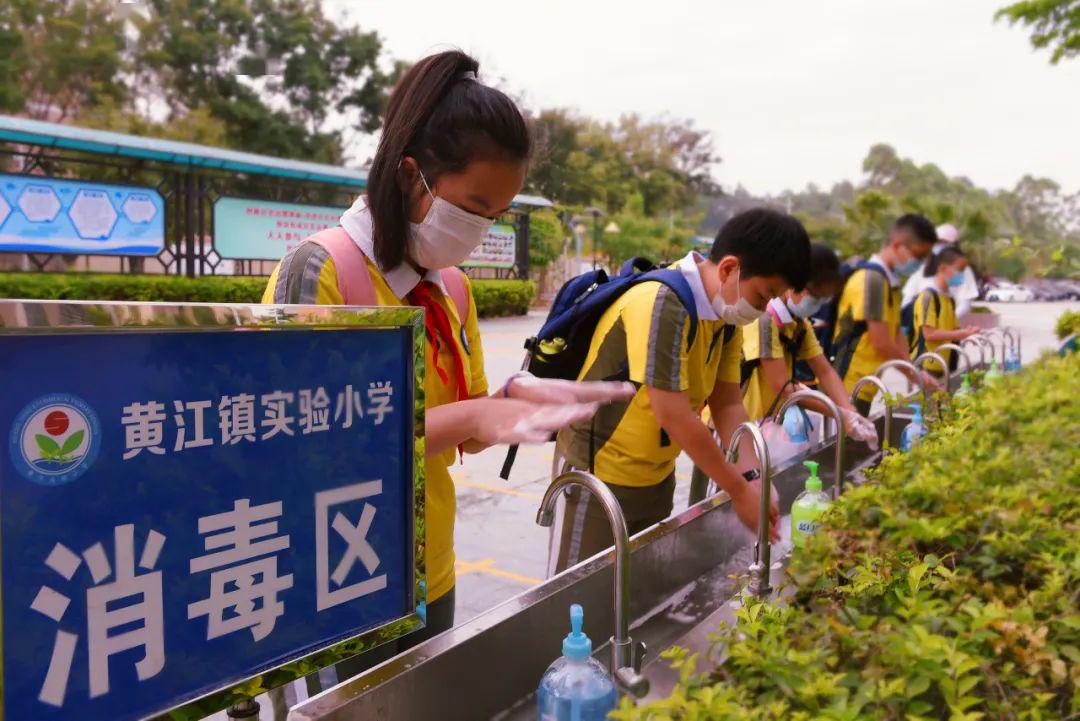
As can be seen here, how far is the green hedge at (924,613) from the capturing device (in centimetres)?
103

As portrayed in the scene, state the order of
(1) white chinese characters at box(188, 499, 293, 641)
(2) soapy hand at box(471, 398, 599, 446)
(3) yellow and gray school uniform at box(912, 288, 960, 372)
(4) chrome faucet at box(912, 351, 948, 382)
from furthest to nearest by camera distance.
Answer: (3) yellow and gray school uniform at box(912, 288, 960, 372) → (4) chrome faucet at box(912, 351, 948, 382) → (2) soapy hand at box(471, 398, 599, 446) → (1) white chinese characters at box(188, 499, 293, 641)

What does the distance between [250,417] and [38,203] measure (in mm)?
12295

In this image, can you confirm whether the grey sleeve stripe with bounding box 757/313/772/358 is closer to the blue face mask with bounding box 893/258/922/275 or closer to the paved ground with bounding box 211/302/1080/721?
the paved ground with bounding box 211/302/1080/721

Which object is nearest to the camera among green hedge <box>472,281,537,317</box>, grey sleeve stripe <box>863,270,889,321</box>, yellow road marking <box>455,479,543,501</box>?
grey sleeve stripe <box>863,270,889,321</box>

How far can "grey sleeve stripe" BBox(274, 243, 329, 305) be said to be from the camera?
4.49ft

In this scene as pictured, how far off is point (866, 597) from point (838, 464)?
4.47 feet

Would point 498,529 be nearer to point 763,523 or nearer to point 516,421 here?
point 763,523

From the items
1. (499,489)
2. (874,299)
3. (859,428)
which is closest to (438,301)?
(859,428)

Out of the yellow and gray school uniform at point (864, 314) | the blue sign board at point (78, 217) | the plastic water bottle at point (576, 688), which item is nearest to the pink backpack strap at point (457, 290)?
the plastic water bottle at point (576, 688)

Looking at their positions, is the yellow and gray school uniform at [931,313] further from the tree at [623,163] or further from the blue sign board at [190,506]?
the tree at [623,163]

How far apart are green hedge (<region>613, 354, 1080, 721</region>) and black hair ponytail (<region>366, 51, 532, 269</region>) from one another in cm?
88

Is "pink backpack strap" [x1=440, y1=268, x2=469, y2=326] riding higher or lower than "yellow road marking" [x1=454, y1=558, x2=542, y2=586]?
higher

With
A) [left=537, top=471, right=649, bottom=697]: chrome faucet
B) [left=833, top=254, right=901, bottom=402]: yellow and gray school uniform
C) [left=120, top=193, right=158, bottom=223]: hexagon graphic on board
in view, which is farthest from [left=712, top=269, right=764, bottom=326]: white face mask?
[left=120, top=193, right=158, bottom=223]: hexagon graphic on board

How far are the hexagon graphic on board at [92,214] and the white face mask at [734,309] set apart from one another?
463 inches
